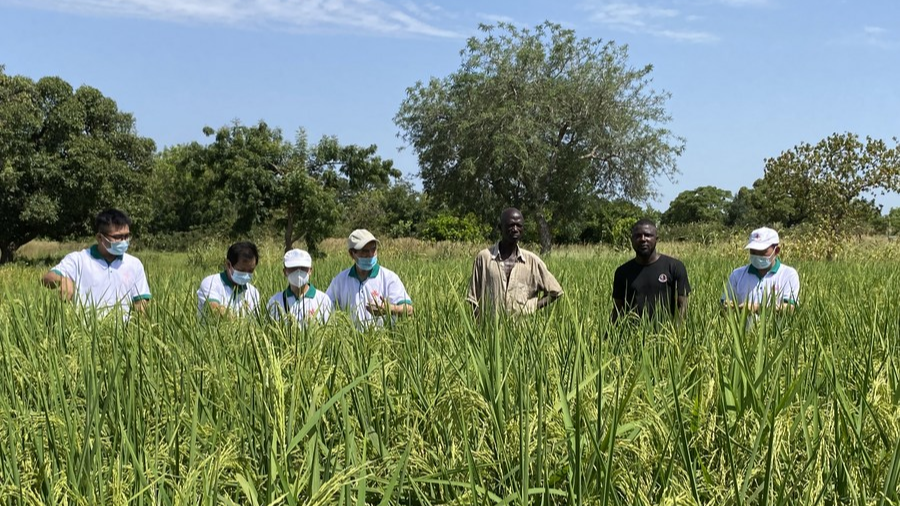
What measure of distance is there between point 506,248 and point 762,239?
1599 millimetres

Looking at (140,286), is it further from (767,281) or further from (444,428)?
(767,281)

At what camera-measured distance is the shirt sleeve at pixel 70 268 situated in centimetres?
390

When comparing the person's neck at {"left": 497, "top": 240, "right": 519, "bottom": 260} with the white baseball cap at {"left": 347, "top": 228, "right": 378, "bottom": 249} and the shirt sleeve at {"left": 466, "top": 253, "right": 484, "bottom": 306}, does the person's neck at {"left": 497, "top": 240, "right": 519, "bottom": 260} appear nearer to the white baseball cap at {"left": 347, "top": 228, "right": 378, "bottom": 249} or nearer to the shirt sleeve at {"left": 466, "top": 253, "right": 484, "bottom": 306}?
the shirt sleeve at {"left": 466, "top": 253, "right": 484, "bottom": 306}

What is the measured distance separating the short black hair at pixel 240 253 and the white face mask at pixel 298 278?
275mm

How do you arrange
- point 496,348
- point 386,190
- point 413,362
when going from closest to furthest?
A: point 496,348 < point 413,362 < point 386,190

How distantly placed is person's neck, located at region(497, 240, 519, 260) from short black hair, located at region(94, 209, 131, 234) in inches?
95.0

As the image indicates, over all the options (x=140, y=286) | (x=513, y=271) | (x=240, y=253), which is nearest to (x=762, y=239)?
(x=513, y=271)

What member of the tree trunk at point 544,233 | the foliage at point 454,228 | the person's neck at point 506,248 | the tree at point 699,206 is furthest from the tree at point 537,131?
the tree at point 699,206

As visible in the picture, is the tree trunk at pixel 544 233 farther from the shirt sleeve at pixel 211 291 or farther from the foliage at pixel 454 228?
the shirt sleeve at pixel 211 291

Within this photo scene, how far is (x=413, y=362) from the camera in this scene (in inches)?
88.7

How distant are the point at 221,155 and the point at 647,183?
16.4 metres

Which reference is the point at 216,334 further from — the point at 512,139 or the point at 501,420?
the point at 512,139

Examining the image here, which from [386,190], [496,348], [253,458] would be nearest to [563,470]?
[496,348]

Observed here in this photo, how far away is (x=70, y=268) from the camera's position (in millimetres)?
3961
